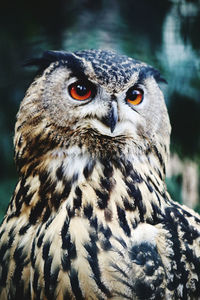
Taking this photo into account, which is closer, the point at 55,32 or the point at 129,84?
the point at 129,84

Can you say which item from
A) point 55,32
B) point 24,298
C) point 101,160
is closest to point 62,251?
point 24,298

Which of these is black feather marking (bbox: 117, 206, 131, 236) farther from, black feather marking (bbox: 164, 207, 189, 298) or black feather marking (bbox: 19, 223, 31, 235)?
black feather marking (bbox: 19, 223, 31, 235)

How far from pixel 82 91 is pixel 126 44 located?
3.17 feet

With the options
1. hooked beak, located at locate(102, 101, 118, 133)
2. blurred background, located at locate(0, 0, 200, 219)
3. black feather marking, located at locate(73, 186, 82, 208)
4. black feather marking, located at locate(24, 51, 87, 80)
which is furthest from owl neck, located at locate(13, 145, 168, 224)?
blurred background, located at locate(0, 0, 200, 219)

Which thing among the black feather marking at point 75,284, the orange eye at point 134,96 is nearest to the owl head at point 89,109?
the orange eye at point 134,96

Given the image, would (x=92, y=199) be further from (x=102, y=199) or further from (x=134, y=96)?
(x=134, y=96)

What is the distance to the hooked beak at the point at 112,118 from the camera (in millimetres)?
1178

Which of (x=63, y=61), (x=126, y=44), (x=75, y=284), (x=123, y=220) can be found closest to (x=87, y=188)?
(x=123, y=220)

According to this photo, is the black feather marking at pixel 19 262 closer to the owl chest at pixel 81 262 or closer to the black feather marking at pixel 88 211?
the owl chest at pixel 81 262

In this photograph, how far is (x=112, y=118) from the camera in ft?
3.86

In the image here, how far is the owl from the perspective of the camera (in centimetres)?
114

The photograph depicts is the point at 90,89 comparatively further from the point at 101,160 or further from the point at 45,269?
the point at 45,269

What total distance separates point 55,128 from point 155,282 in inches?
20.9

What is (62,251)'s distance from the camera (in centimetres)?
115
